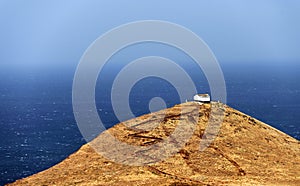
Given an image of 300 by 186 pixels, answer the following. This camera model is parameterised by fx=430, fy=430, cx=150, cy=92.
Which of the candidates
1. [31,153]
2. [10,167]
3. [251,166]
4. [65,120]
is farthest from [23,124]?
[251,166]

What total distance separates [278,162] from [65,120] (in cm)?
11128

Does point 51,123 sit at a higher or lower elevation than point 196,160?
lower

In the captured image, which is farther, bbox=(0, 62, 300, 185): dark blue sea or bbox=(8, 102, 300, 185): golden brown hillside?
bbox=(0, 62, 300, 185): dark blue sea

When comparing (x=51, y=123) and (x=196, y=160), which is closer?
(x=196, y=160)

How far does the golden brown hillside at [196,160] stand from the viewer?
120 feet

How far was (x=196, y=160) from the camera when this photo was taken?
3947cm

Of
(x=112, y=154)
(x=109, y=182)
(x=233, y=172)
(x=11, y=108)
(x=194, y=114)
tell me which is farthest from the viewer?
(x=11, y=108)

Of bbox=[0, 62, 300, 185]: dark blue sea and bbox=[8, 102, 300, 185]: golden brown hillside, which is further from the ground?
bbox=[8, 102, 300, 185]: golden brown hillside

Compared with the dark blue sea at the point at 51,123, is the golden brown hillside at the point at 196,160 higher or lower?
higher

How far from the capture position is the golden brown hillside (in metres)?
36.7

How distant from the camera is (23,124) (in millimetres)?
138250

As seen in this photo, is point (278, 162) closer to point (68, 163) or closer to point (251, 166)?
point (251, 166)

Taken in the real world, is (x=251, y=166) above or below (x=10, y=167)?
above

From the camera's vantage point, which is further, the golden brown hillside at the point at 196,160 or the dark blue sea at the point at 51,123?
the dark blue sea at the point at 51,123
